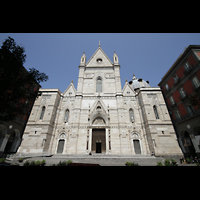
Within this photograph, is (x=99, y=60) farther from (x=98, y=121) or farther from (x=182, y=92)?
(x=182, y=92)

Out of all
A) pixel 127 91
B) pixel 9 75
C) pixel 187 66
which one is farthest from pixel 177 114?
pixel 9 75

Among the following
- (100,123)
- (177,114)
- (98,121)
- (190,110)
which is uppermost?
(177,114)

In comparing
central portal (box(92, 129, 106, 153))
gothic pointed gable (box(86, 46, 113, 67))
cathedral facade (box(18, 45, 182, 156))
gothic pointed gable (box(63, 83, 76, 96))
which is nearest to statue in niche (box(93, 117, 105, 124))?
cathedral facade (box(18, 45, 182, 156))

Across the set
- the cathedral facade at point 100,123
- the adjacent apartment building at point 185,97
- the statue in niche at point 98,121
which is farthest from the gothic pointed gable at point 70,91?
the adjacent apartment building at point 185,97

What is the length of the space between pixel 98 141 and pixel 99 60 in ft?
65.6

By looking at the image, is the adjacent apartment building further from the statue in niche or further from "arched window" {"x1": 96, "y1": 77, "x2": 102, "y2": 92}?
"arched window" {"x1": 96, "y1": 77, "x2": 102, "y2": 92}

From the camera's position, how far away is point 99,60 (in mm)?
26828

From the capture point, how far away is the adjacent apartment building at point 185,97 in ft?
46.3

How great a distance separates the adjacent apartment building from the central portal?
491 inches

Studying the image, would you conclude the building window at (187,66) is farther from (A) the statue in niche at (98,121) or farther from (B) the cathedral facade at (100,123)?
(A) the statue in niche at (98,121)

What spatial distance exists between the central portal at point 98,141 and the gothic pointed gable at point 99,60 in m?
16.3

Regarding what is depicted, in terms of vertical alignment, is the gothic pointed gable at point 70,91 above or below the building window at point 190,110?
above

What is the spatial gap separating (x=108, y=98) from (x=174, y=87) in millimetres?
11991

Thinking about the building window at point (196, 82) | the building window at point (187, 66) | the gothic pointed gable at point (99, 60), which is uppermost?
the gothic pointed gable at point (99, 60)
